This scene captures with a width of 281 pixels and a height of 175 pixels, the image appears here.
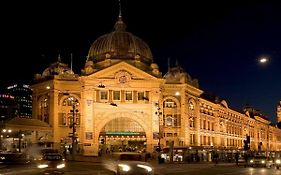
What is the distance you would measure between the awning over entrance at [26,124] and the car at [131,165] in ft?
175

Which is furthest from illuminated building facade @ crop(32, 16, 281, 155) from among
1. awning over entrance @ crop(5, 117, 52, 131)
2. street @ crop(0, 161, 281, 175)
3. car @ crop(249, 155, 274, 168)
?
street @ crop(0, 161, 281, 175)

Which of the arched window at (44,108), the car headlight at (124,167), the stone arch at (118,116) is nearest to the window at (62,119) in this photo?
the arched window at (44,108)

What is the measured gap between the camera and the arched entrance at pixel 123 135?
8456cm

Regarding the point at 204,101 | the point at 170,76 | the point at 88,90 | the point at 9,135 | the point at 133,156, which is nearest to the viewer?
the point at 133,156

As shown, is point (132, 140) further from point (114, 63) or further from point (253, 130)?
point (253, 130)

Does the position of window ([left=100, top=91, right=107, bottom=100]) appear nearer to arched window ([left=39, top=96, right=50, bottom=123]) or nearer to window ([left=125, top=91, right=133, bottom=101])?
window ([left=125, top=91, right=133, bottom=101])

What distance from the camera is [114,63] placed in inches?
3344

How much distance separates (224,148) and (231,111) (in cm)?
1678

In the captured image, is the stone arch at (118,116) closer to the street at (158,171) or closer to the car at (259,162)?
the car at (259,162)

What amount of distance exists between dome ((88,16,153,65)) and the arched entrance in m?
13.3

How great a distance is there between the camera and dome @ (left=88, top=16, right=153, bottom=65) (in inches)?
3661

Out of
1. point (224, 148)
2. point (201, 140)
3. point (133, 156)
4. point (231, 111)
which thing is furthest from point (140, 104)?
point (133, 156)

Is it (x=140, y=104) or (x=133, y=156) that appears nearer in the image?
(x=133, y=156)

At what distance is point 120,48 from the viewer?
94.1 metres
